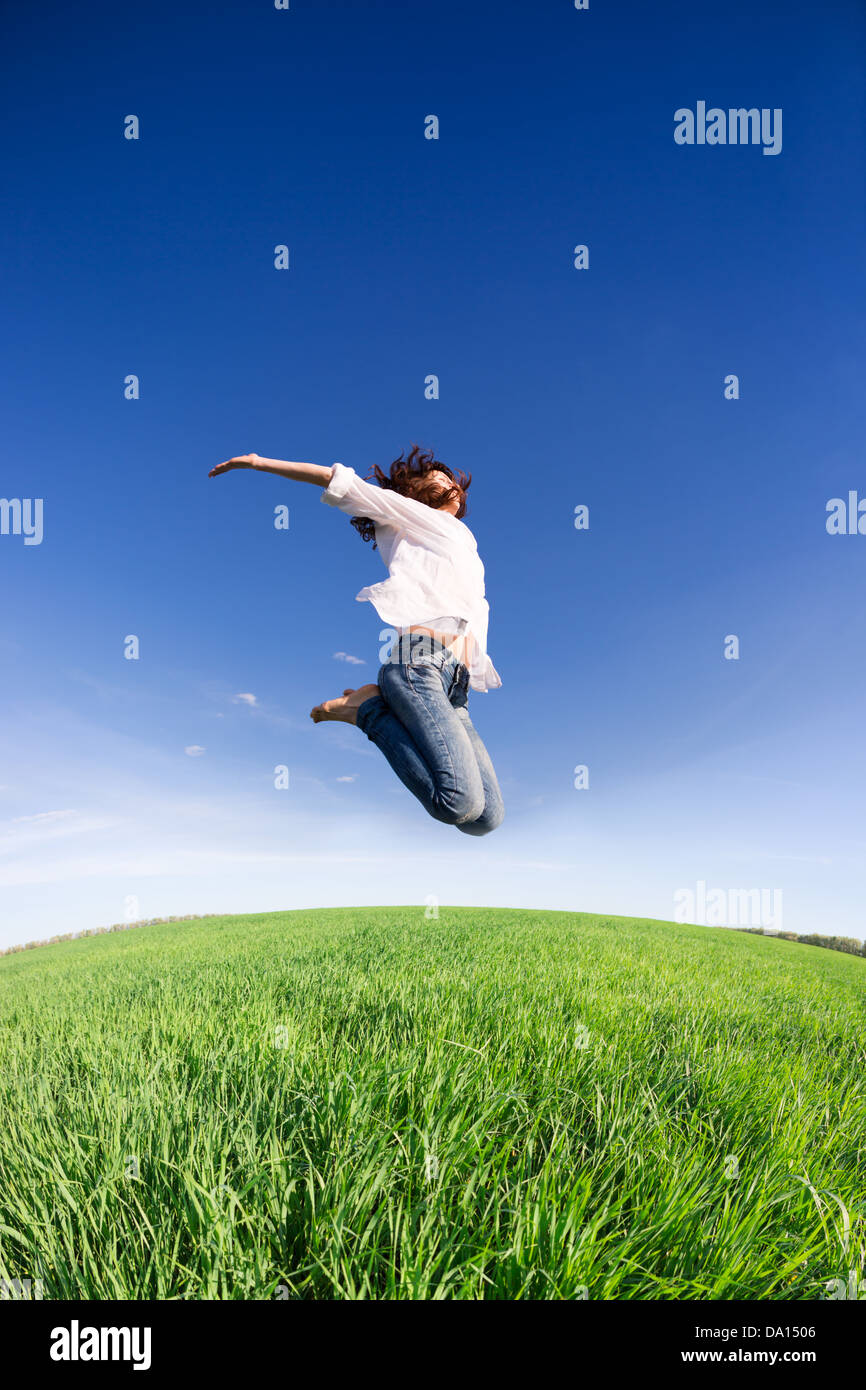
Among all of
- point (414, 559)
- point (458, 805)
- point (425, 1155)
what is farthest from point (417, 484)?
point (425, 1155)

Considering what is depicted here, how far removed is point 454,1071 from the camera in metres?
2.20

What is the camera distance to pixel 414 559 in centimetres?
368

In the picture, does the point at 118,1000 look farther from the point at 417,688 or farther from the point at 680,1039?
the point at 680,1039

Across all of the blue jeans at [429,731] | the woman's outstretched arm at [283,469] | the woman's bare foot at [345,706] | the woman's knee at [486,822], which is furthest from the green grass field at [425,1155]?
the woman's outstretched arm at [283,469]

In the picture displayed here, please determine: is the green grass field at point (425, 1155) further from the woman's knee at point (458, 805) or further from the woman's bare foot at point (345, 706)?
the woman's bare foot at point (345, 706)

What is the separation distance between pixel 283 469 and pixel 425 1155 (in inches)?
132

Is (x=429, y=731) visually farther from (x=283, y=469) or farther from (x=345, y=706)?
(x=283, y=469)

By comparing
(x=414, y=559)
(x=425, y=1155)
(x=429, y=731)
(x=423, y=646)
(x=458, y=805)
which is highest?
(x=414, y=559)

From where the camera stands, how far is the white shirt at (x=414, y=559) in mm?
3537

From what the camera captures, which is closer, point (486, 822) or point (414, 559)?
point (414, 559)

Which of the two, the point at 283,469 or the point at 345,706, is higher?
the point at 283,469
